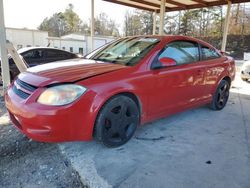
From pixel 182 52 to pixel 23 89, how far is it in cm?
244

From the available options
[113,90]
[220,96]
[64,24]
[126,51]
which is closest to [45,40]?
[64,24]

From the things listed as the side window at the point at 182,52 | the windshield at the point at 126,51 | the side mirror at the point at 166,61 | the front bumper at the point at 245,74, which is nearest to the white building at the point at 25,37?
the front bumper at the point at 245,74

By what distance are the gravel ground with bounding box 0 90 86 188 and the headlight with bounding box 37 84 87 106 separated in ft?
2.42

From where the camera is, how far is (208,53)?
4.43m

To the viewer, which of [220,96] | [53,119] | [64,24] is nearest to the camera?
[53,119]

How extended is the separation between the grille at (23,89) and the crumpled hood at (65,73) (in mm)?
45

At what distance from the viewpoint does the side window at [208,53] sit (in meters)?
4.29

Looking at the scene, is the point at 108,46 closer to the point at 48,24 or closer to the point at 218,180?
the point at 218,180

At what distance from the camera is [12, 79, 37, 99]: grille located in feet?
8.60

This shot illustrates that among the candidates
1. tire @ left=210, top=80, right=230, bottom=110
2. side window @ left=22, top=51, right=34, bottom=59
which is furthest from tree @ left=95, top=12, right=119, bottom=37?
tire @ left=210, top=80, right=230, bottom=110

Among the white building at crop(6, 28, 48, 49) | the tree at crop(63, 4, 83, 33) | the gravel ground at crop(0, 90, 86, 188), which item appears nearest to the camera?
the gravel ground at crop(0, 90, 86, 188)

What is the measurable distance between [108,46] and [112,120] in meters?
1.71

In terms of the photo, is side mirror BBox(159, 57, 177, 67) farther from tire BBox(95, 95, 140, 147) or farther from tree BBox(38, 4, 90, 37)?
tree BBox(38, 4, 90, 37)

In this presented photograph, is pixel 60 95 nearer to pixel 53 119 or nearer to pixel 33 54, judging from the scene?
pixel 53 119
